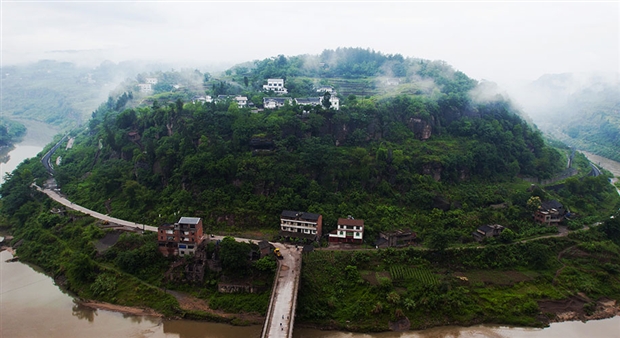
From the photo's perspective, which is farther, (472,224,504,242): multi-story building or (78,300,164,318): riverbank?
(472,224,504,242): multi-story building

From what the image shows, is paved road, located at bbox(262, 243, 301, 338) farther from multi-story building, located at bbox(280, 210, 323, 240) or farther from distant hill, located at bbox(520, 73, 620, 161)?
distant hill, located at bbox(520, 73, 620, 161)

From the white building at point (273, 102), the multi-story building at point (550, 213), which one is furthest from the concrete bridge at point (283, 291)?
the multi-story building at point (550, 213)

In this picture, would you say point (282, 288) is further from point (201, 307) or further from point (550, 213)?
point (550, 213)

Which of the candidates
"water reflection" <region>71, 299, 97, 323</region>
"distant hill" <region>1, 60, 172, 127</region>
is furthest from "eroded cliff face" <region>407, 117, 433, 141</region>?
"distant hill" <region>1, 60, 172, 127</region>

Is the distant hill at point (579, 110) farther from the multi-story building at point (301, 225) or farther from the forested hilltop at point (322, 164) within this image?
the multi-story building at point (301, 225)

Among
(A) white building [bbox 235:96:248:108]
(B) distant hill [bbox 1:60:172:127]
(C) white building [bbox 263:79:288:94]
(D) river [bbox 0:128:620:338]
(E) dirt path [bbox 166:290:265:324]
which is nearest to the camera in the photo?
(D) river [bbox 0:128:620:338]

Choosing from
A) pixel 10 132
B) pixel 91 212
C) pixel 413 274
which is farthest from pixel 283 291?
pixel 10 132

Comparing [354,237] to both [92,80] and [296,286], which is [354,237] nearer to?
[296,286]
